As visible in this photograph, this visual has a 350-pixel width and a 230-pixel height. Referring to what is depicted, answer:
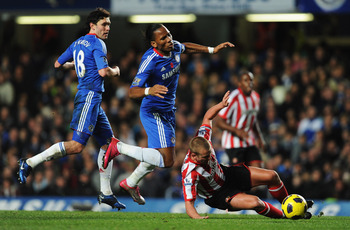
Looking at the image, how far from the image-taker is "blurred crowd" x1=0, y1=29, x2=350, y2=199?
47.1ft

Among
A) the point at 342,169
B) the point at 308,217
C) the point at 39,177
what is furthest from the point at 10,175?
the point at 308,217

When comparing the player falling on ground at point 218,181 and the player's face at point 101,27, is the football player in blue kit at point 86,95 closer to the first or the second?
the player's face at point 101,27

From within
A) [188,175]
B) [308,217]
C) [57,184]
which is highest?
[188,175]

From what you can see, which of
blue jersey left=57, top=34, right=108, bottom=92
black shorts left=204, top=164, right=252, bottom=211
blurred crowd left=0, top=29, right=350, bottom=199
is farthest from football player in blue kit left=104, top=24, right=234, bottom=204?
blurred crowd left=0, top=29, right=350, bottom=199

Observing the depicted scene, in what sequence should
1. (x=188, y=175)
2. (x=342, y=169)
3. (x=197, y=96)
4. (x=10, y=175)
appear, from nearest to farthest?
(x=188, y=175)
(x=342, y=169)
(x=10, y=175)
(x=197, y=96)

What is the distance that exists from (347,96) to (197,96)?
3432mm

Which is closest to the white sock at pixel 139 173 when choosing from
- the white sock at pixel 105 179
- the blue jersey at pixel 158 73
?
the white sock at pixel 105 179

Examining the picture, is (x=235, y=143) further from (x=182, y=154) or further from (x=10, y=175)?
(x=10, y=175)

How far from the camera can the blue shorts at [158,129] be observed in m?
9.22

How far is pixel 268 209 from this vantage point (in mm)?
8508

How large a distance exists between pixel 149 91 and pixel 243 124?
Answer: 3.39 meters

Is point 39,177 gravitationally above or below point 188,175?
below

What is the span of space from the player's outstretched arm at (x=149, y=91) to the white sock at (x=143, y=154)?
755 millimetres

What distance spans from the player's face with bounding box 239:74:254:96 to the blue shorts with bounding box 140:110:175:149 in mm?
2469
